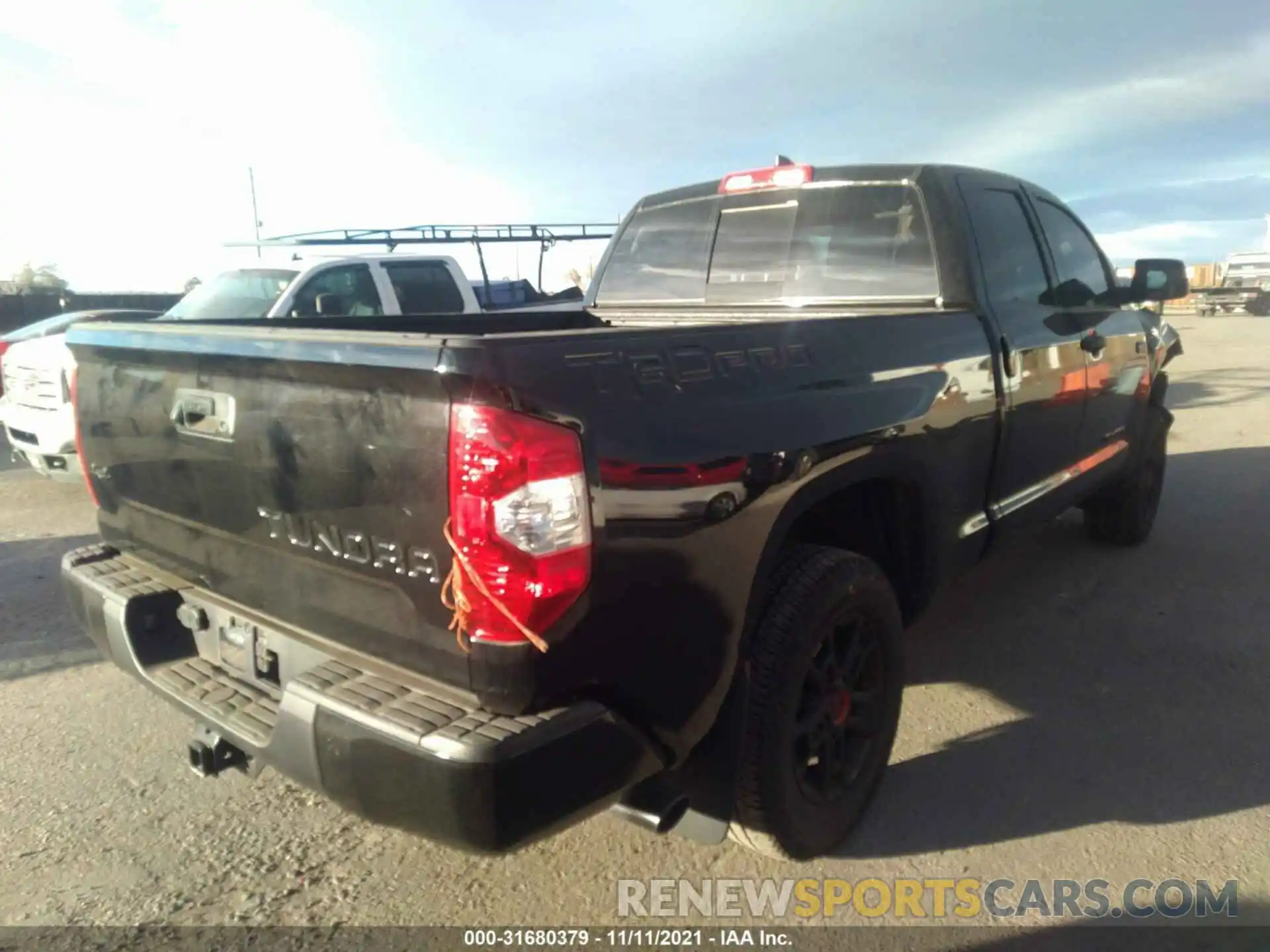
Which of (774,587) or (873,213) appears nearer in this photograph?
(774,587)

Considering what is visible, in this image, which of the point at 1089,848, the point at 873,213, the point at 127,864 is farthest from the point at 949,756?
the point at 127,864

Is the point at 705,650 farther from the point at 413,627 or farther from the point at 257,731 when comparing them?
the point at 257,731

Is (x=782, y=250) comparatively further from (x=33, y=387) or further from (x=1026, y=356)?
(x=33, y=387)

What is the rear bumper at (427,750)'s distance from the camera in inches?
67.4

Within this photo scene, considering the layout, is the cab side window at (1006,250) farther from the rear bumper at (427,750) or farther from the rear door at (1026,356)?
the rear bumper at (427,750)

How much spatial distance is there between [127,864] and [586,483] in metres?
1.96

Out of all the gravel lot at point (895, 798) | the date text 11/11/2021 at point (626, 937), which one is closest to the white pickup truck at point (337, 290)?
the gravel lot at point (895, 798)

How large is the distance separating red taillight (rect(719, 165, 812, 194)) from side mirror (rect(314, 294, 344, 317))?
14.4 ft

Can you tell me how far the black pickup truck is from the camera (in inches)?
69.2

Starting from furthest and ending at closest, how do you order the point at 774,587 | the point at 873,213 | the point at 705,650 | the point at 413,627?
the point at 873,213 < the point at 774,587 < the point at 705,650 < the point at 413,627

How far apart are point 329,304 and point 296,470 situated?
600 centimetres

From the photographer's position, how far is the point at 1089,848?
8.86ft

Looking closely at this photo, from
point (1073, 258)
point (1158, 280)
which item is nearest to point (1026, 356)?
point (1073, 258)

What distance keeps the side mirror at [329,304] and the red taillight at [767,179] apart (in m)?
4.38
